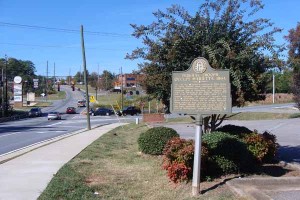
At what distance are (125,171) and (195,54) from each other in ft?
11.5

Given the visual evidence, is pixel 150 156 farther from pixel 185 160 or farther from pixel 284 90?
pixel 284 90

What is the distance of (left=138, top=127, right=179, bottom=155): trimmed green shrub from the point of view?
44.9 feet

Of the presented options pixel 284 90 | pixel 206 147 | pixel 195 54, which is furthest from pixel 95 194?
pixel 284 90

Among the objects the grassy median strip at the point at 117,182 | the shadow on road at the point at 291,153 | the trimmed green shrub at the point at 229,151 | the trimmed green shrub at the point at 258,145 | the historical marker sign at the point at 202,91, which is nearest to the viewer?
the grassy median strip at the point at 117,182

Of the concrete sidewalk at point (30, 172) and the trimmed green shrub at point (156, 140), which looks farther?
A: the trimmed green shrub at point (156, 140)

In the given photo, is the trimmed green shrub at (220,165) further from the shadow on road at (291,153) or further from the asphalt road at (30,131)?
the asphalt road at (30,131)

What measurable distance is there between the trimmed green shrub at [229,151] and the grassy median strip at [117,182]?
0.98 m

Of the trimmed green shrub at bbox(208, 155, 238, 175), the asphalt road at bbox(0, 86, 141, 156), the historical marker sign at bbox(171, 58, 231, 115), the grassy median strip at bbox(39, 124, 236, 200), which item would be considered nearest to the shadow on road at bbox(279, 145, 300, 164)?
the grassy median strip at bbox(39, 124, 236, 200)

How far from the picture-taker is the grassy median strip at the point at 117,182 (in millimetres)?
8633

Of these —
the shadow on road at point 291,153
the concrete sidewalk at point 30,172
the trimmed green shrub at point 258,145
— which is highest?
the trimmed green shrub at point 258,145

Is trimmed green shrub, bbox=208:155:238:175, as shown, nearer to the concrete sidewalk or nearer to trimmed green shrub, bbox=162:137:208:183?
trimmed green shrub, bbox=162:137:208:183

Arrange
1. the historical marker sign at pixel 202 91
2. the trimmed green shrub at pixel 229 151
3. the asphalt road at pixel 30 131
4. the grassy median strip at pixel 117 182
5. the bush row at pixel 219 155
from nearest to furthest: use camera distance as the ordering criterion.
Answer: the grassy median strip at pixel 117 182 < the historical marker sign at pixel 202 91 < the bush row at pixel 219 155 < the trimmed green shrub at pixel 229 151 < the asphalt road at pixel 30 131

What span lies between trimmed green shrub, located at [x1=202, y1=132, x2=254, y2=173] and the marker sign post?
1.20 meters

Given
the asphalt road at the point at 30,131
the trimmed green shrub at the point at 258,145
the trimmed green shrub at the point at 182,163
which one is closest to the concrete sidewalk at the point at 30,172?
the trimmed green shrub at the point at 182,163
